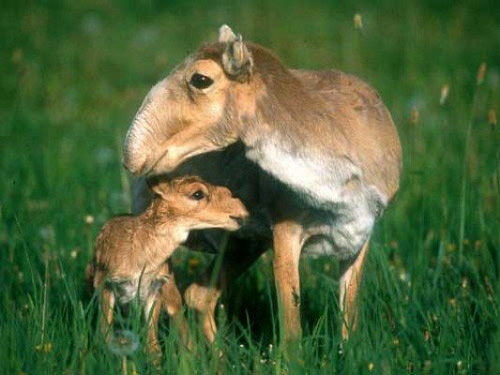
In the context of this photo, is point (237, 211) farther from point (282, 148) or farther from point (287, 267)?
point (282, 148)

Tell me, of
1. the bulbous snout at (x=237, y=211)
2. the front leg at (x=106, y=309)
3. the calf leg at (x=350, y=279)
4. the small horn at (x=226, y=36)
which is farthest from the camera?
the calf leg at (x=350, y=279)

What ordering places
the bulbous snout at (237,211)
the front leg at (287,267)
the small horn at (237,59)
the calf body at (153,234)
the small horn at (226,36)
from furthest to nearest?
the bulbous snout at (237,211), the calf body at (153,234), the front leg at (287,267), the small horn at (226,36), the small horn at (237,59)

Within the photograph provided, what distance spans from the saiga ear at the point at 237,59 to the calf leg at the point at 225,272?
1.54m

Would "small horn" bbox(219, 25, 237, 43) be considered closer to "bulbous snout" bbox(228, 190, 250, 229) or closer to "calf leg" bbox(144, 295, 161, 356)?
"bulbous snout" bbox(228, 190, 250, 229)

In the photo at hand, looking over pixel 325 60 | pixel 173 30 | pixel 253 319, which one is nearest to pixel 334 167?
pixel 253 319

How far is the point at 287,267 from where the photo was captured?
5.96 m

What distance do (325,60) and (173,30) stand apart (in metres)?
2.87

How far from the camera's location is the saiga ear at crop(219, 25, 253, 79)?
18.3ft

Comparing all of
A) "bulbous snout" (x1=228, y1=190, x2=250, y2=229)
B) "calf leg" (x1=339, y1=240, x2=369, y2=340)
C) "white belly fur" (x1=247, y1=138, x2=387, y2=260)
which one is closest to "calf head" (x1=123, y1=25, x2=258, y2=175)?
"white belly fur" (x1=247, y1=138, x2=387, y2=260)

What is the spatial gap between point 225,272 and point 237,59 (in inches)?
73.6

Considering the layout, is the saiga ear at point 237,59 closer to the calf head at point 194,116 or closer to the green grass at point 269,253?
the calf head at point 194,116

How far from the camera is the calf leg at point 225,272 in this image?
6875 millimetres

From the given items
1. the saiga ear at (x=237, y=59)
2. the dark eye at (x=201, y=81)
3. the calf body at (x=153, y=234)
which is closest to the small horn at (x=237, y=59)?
the saiga ear at (x=237, y=59)

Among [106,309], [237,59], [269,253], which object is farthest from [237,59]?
[269,253]
